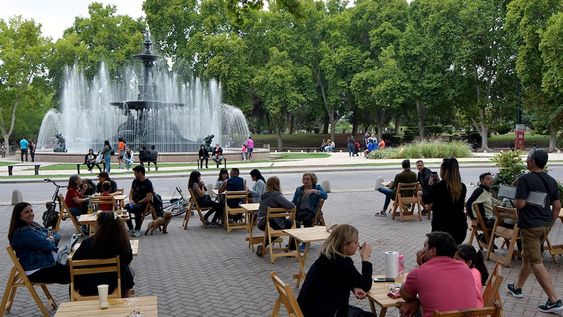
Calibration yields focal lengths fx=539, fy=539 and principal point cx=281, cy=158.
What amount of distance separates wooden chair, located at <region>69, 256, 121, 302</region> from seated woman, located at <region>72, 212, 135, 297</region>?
0.29 feet

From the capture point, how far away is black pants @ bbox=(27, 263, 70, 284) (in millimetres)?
6062

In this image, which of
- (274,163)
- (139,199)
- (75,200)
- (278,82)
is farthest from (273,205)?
(278,82)

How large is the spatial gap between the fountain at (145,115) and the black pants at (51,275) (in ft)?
102

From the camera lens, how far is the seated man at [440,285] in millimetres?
3928

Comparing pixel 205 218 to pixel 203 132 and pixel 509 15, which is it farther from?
pixel 509 15

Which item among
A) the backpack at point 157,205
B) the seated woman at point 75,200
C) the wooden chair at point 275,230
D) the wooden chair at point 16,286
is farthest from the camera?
the backpack at point 157,205

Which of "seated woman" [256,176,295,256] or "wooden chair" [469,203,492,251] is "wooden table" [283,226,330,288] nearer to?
"seated woman" [256,176,295,256]

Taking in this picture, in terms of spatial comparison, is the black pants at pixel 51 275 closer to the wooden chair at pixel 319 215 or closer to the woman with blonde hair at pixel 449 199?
the wooden chair at pixel 319 215

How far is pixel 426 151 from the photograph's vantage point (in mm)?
35344

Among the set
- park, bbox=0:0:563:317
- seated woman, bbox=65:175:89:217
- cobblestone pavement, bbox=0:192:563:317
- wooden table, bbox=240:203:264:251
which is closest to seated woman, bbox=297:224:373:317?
park, bbox=0:0:563:317

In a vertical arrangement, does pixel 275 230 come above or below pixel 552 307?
above

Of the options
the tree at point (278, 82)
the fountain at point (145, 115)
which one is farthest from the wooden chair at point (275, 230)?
the tree at point (278, 82)

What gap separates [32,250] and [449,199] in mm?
4987

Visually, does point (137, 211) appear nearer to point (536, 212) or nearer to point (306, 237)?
point (306, 237)
